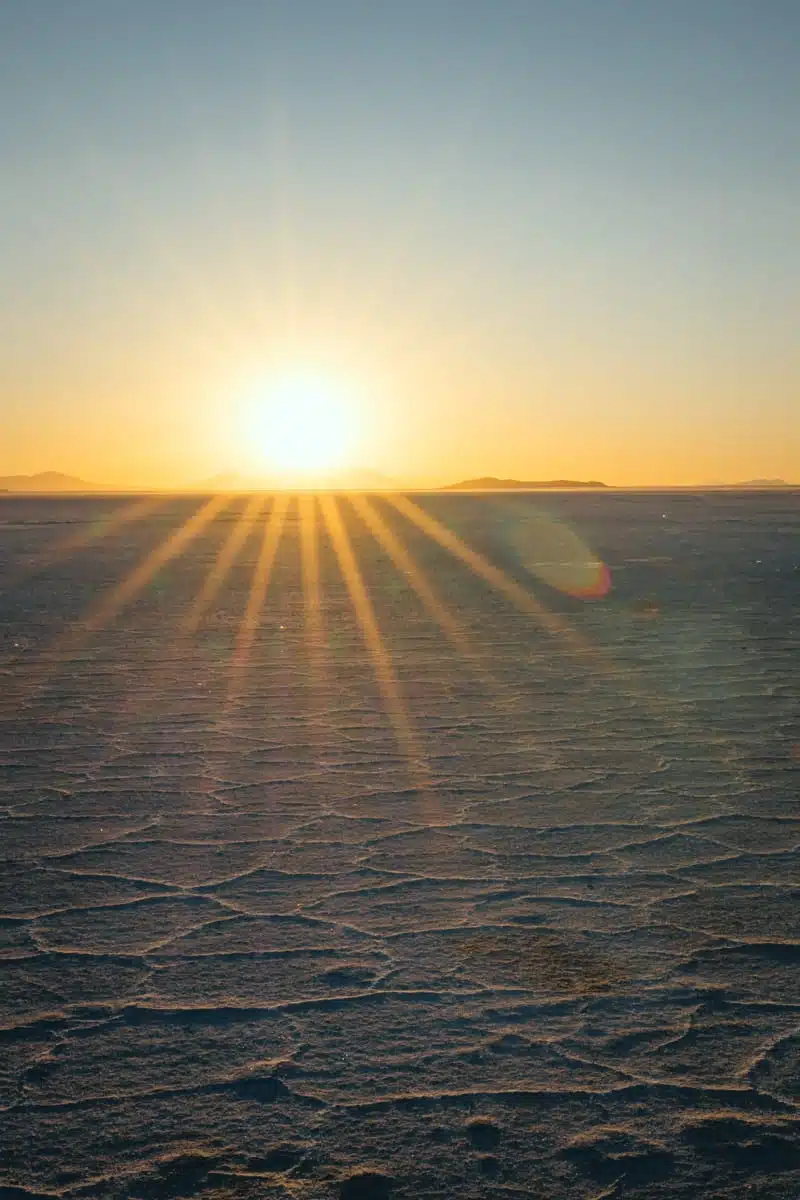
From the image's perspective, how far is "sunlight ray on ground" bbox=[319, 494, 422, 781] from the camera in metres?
6.43

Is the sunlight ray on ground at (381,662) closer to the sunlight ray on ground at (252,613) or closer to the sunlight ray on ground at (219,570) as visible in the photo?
the sunlight ray on ground at (252,613)

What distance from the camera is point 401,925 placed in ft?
12.6

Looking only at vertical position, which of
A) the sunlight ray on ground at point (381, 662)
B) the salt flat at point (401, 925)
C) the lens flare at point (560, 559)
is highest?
the lens flare at point (560, 559)

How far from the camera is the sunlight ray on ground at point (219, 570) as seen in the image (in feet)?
40.2

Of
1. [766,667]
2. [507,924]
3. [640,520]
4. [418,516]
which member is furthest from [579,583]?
[418,516]

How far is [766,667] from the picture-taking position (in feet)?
28.9

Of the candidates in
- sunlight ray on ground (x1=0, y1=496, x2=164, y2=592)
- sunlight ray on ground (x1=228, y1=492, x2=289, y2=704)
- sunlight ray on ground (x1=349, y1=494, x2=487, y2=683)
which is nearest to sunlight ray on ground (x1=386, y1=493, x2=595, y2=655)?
sunlight ray on ground (x1=349, y1=494, x2=487, y2=683)

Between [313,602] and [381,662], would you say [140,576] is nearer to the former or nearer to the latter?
[313,602]

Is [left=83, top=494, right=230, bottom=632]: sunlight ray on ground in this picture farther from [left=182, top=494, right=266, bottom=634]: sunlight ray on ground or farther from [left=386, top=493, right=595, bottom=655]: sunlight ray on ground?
[left=386, top=493, right=595, bottom=655]: sunlight ray on ground

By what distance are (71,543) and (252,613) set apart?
13.3 metres

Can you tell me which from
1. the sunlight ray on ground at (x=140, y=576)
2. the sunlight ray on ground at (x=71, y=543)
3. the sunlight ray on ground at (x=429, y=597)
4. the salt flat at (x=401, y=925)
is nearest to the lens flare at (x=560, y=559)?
the sunlight ray on ground at (x=429, y=597)

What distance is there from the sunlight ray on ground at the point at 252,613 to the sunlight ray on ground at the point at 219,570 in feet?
1.51

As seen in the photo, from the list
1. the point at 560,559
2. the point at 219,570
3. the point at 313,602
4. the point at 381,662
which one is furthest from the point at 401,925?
the point at 560,559

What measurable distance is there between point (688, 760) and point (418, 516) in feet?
104
